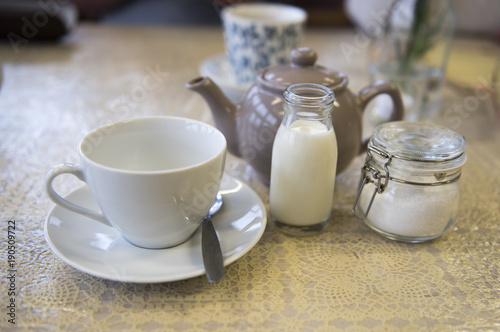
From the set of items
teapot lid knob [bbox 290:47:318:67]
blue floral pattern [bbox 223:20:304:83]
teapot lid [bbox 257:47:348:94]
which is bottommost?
blue floral pattern [bbox 223:20:304:83]

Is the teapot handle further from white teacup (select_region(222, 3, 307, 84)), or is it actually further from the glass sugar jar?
white teacup (select_region(222, 3, 307, 84))

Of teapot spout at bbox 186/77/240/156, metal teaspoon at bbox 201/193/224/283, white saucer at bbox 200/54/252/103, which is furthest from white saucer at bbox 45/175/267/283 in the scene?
white saucer at bbox 200/54/252/103

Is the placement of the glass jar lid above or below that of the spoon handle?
above

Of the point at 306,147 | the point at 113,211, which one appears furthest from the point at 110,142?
the point at 306,147

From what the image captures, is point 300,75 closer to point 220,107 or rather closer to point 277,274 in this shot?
point 220,107

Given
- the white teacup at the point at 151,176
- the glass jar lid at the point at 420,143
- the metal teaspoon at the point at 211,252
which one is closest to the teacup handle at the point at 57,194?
the white teacup at the point at 151,176

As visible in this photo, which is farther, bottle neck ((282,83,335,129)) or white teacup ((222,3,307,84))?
white teacup ((222,3,307,84))

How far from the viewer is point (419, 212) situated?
1.71 ft

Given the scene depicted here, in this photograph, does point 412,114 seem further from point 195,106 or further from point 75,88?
point 75,88

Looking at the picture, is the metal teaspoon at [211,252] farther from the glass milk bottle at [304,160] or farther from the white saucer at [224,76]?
the white saucer at [224,76]

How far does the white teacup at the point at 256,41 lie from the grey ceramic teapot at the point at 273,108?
277mm

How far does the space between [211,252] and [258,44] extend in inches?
21.0

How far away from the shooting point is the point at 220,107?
0.64 m

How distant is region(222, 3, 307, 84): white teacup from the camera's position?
87 centimetres
